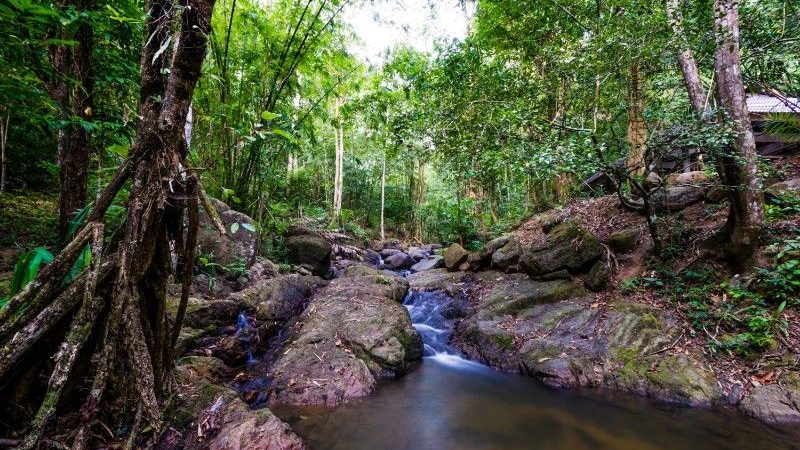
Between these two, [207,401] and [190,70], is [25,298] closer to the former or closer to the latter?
[207,401]

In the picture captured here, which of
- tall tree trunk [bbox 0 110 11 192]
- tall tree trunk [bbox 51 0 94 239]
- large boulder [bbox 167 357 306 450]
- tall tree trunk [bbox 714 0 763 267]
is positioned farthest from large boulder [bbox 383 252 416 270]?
large boulder [bbox 167 357 306 450]

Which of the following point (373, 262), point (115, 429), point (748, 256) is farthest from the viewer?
point (373, 262)

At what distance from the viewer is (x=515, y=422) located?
12.7 ft

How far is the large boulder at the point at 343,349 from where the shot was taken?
4.12 meters

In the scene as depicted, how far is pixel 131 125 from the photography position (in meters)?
4.07

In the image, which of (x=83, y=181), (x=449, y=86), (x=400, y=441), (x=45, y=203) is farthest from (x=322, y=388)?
(x=45, y=203)

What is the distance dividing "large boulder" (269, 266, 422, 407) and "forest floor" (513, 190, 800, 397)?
3.32 meters

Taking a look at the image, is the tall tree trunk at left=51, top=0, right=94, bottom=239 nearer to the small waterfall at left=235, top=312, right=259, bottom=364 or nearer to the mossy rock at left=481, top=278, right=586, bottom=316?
the small waterfall at left=235, top=312, right=259, bottom=364

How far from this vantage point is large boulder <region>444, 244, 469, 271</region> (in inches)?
357

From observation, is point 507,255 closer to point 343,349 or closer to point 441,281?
point 441,281

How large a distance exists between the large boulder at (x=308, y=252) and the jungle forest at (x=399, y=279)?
0.89 m

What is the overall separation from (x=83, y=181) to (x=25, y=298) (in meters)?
2.24

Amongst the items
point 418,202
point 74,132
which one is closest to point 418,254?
point 418,202

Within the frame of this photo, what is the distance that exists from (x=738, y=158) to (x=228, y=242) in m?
8.16
